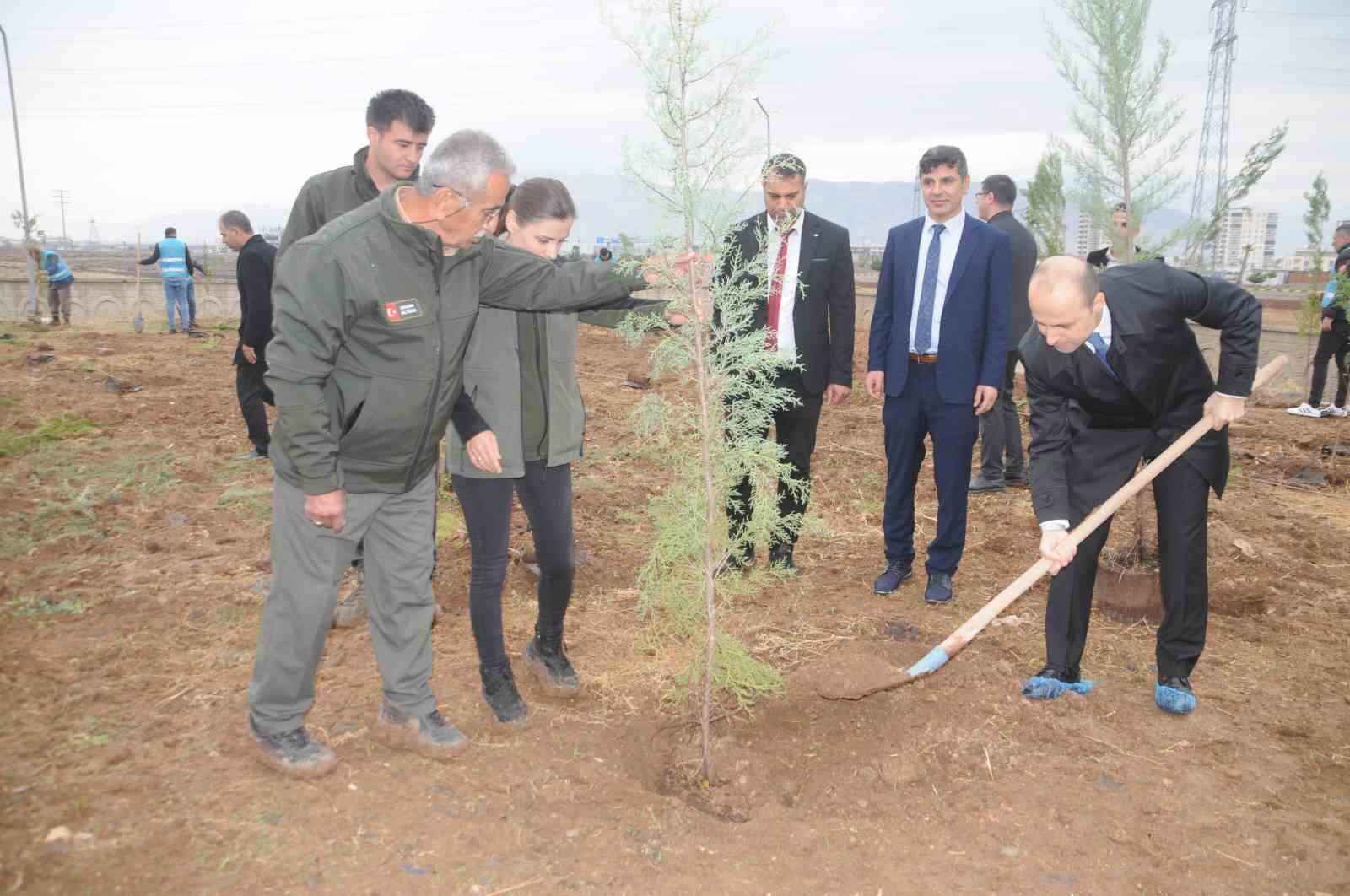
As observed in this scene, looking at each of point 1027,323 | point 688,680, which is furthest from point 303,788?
point 1027,323

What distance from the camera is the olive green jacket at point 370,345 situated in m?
2.84

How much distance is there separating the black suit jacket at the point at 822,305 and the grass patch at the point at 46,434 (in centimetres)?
707

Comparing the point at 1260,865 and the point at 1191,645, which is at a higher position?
the point at 1191,645

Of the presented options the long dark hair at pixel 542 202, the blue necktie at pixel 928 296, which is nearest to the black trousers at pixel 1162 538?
the blue necktie at pixel 928 296

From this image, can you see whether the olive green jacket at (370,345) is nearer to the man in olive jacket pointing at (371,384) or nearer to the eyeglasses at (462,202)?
the man in olive jacket pointing at (371,384)

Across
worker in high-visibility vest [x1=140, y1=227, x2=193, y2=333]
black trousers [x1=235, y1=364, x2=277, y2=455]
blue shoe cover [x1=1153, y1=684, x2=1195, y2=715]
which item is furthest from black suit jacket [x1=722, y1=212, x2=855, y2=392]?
worker in high-visibility vest [x1=140, y1=227, x2=193, y2=333]

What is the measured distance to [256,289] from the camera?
694 cm

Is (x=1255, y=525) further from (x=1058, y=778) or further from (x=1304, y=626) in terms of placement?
(x=1058, y=778)

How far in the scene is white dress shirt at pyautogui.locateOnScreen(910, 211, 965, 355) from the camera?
16.4ft

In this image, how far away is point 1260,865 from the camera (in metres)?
3.01

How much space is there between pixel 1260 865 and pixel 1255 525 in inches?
173

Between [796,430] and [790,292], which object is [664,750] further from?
[790,292]

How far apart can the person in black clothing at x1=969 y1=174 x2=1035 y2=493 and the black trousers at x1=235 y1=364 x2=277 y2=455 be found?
6.05 m

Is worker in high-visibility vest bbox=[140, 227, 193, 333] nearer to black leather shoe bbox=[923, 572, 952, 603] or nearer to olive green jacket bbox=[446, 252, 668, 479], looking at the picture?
olive green jacket bbox=[446, 252, 668, 479]
